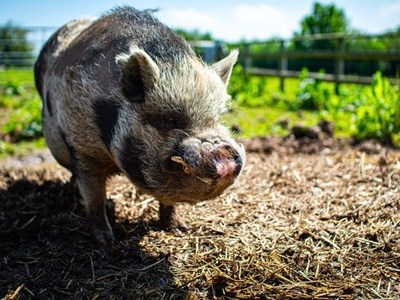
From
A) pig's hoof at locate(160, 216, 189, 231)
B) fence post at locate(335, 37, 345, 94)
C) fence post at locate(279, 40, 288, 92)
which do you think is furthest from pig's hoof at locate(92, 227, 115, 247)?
fence post at locate(279, 40, 288, 92)

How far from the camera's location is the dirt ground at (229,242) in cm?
287

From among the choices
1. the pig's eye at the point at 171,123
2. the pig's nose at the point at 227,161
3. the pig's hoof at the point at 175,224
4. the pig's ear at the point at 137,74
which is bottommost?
the pig's hoof at the point at 175,224

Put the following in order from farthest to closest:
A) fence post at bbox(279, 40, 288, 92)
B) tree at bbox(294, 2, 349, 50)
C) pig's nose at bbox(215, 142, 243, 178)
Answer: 1. tree at bbox(294, 2, 349, 50)
2. fence post at bbox(279, 40, 288, 92)
3. pig's nose at bbox(215, 142, 243, 178)

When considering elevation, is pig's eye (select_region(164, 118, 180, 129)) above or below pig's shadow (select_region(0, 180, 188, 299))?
above

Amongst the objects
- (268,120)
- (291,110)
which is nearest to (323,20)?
(291,110)

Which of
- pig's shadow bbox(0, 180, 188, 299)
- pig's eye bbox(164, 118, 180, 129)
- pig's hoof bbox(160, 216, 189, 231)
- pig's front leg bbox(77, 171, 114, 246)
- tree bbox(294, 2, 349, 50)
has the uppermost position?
tree bbox(294, 2, 349, 50)

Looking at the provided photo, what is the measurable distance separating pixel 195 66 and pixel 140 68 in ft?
1.26

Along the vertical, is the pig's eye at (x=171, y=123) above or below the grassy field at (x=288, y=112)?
above

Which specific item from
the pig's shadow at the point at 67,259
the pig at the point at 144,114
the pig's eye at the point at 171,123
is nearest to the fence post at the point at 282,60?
the pig at the point at 144,114

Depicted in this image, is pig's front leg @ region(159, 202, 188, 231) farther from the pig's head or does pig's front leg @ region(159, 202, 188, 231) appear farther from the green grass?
the green grass

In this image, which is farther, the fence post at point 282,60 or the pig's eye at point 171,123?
the fence post at point 282,60

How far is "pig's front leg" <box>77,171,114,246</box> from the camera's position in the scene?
12.0ft

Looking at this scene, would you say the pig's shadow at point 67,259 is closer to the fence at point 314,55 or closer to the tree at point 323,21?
the fence at point 314,55

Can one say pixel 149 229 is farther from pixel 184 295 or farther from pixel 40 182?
pixel 40 182
